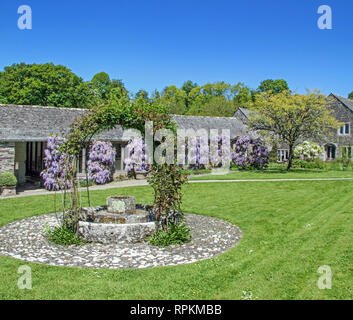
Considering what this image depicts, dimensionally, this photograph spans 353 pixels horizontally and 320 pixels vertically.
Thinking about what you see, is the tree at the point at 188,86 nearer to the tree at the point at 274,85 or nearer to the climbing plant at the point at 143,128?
the tree at the point at 274,85

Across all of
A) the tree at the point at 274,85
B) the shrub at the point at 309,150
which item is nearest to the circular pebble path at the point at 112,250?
the shrub at the point at 309,150

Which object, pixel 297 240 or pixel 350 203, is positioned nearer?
pixel 297 240

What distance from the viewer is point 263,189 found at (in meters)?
18.7

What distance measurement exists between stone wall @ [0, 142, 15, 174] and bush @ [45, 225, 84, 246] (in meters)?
10.2

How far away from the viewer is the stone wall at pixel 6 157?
18.1 metres

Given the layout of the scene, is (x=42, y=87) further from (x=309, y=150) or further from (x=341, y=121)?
(x=341, y=121)

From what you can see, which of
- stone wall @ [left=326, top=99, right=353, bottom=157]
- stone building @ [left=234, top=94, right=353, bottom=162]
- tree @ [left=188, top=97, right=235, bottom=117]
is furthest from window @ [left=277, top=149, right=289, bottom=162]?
tree @ [left=188, top=97, right=235, bottom=117]

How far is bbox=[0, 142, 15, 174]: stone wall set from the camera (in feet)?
59.4

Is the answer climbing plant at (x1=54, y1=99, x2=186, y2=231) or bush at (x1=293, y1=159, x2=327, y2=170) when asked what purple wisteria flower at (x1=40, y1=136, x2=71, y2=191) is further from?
bush at (x1=293, y1=159, x2=327, y2=170)

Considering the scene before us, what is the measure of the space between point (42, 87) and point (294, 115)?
31431mm
